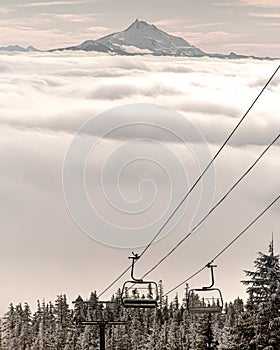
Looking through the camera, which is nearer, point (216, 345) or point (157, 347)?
point (216, 345)

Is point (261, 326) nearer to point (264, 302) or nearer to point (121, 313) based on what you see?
point (264, 302)

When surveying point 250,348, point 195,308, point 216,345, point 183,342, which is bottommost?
point 195,308

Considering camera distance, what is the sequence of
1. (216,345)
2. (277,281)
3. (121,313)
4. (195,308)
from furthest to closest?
(121,313)
(216,345)
(277,281)
(195,308)

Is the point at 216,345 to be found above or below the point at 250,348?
above

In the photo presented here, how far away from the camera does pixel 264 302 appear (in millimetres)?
64312

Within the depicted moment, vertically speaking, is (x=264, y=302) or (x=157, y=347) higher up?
(x=157, y=347)

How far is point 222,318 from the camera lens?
196m

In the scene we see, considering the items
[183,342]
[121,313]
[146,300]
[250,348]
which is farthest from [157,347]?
[146,300]

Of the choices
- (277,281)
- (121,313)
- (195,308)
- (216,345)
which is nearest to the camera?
(195,308)

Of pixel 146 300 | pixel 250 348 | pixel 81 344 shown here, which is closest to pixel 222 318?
pixel 81 344

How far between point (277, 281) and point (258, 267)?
1629 millimetres

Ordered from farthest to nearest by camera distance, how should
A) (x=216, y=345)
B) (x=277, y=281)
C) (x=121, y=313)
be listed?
1. (x=121, y=313)
2. (x=216, y=345)
3. (x=277, y=281)

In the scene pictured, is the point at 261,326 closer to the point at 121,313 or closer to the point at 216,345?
the point at 216,345

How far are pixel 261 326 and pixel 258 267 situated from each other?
3.06 meters
